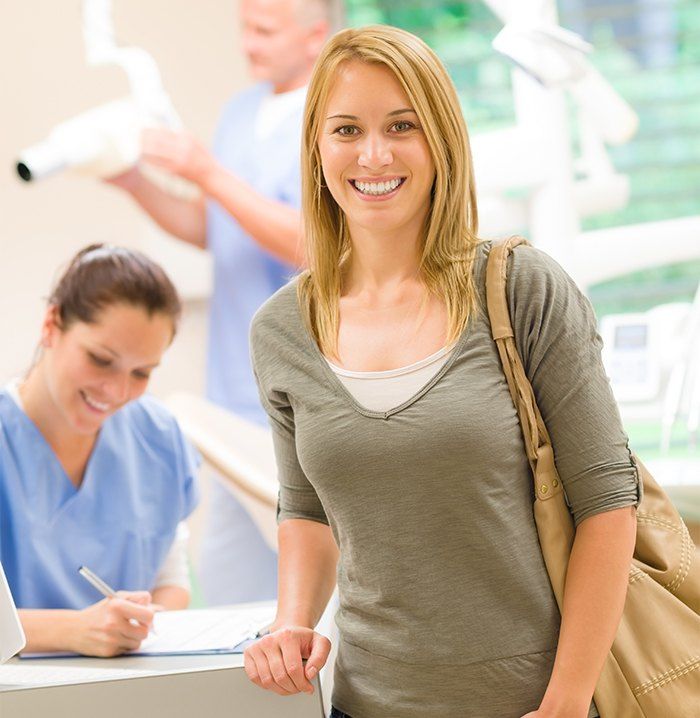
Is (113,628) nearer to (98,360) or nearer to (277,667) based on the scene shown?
(277,667)

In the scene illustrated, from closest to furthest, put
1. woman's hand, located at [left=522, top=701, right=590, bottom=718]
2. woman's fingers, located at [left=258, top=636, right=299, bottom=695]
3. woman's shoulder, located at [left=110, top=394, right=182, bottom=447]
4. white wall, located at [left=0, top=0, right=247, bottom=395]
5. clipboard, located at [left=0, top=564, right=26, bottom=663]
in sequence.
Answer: woman's hand, located at [left=522, top=701, right=590, bottom=718]
woman's fingers, located at [left=258, top=636, right=299, bottom=695]
clipboard, located at [left=0, top=564, right=26, bottom=663]
woman's shoulder, located at [left=110, top=394, right=182, bottom=447]
white wall, located at [left=0, top=0, right=247, bottom=395]

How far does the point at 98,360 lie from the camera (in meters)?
1.74

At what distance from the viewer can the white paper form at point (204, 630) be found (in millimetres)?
1196

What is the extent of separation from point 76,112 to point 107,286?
3.85ft

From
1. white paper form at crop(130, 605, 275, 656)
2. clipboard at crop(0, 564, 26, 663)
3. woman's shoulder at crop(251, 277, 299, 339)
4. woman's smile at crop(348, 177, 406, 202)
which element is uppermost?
woman's smile at crop(348, 177, 406, 202)

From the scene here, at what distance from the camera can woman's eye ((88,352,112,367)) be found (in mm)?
1735

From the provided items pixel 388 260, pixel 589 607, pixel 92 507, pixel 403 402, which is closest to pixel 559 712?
pixel 589 607

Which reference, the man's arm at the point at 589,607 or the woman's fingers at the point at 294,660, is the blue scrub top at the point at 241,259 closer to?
the woman's fingers at the point at 294,660

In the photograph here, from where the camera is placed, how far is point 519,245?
101cm

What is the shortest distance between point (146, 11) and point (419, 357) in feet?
6.56

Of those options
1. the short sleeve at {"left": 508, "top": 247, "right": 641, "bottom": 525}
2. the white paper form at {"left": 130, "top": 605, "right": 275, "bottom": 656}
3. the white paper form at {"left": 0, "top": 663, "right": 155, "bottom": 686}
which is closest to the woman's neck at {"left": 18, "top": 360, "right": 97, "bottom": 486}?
the white paper form at {"left": 130, "top": 605, "right": 275, "bottom": 656}

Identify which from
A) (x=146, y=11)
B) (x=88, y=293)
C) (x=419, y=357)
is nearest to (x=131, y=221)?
(x=146, y=11)

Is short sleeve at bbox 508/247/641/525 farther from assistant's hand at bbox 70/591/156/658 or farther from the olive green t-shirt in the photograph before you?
assistant's hand at bbox 70/591/156/658

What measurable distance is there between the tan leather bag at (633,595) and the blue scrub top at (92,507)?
940mm
